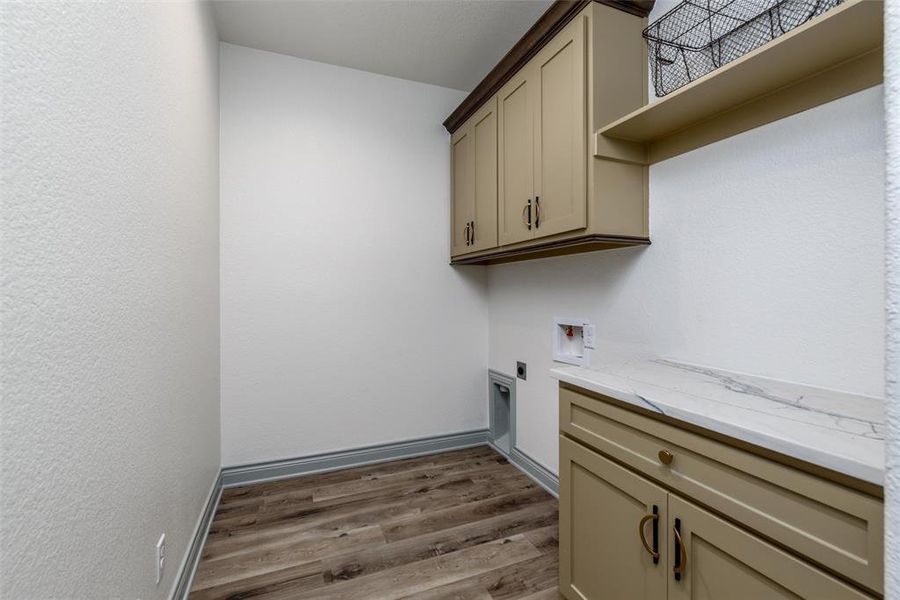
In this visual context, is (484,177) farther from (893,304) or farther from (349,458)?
(893,304)

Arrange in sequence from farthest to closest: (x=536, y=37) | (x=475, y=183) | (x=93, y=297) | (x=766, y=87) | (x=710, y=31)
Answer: (x=475, y=183) → (x=536, y=37) → (x=710, y=31) → (x=766, y=87) → (x=93, y=297)

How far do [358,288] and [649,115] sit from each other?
73.0 inches

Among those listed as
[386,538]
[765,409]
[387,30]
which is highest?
[387,30]

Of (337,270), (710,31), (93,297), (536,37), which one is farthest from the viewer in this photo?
(337,270)

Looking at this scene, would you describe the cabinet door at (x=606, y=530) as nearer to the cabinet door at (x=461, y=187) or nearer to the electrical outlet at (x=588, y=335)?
the electrical outlet at (x=588, y=335)

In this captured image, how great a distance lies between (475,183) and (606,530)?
1894 millimetres

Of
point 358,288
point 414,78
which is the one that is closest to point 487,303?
point 358,288

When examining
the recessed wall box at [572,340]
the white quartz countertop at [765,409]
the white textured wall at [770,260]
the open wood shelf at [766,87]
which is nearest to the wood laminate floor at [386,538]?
the recessed wall box at [572,340]

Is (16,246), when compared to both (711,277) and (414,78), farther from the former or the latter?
(414,78)

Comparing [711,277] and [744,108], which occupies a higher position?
[744,108]

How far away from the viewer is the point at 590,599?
1310mm

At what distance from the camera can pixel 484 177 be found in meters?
2.32

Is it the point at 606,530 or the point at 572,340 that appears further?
the point at 572,340

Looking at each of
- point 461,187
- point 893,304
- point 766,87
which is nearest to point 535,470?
point 461,187
